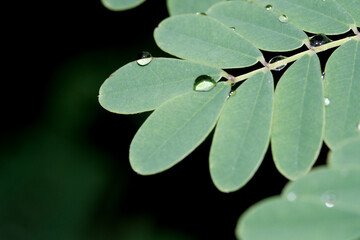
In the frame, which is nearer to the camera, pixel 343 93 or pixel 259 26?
pixel 343 93

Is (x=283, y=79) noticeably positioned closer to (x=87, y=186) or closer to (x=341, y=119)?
(x=341, y=119)

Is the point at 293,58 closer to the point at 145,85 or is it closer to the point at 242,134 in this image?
the point at 242,134

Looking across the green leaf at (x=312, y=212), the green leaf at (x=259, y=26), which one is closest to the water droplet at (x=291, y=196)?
the green leaf at (x=312, y=212)

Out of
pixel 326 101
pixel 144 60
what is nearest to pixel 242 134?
pixel 326 101

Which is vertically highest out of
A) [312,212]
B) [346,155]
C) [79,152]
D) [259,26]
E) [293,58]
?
[259,26]

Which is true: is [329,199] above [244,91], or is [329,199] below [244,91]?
below

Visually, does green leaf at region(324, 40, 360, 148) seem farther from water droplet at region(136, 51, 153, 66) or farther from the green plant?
water droplet at region(136, 51, 153, 66)

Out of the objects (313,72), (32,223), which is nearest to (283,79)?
(313,72)
